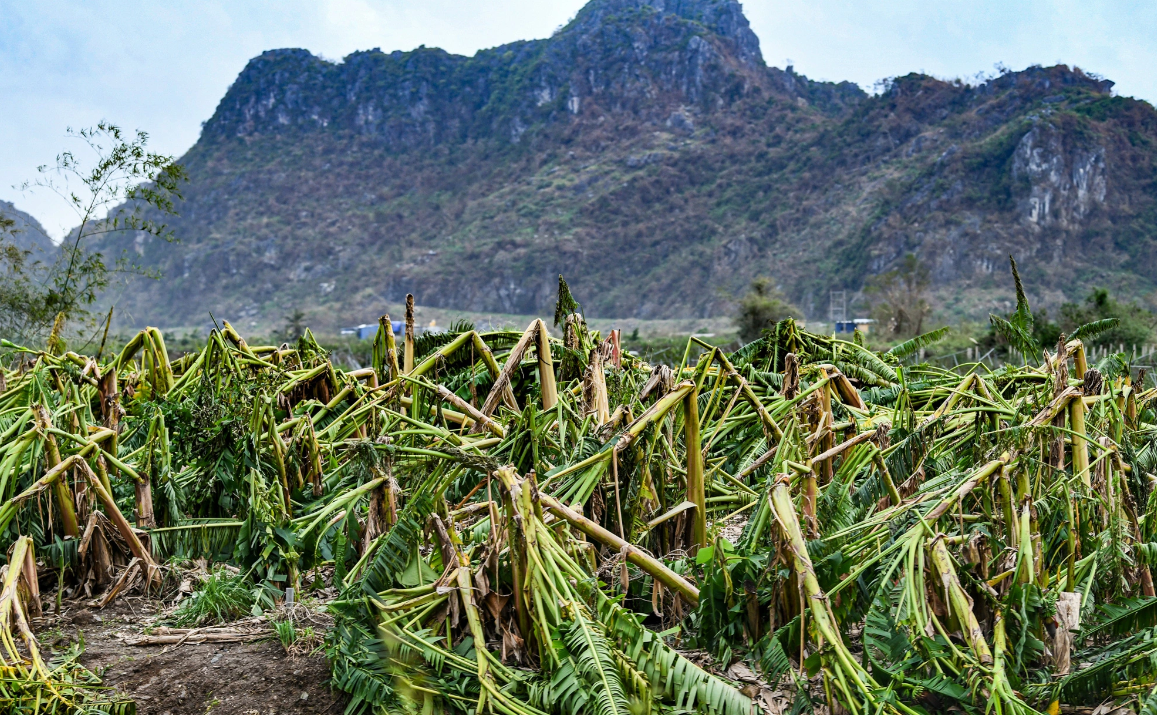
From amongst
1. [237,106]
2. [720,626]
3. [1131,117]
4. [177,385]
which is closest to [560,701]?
[720,626]

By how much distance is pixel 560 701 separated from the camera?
5.77 ft

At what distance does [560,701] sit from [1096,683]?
105 cm

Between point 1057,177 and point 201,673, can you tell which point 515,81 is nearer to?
point 1057,177

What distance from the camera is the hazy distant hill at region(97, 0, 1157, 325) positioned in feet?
192

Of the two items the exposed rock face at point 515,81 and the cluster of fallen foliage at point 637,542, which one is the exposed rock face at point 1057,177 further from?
the cluster of fallen foliage at point 637,542

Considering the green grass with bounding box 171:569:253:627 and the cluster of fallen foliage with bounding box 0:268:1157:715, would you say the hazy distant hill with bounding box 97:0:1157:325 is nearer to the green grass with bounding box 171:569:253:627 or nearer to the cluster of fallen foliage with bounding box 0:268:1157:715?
the cluster of fallen foliage with bounding box 0:268:1157:715

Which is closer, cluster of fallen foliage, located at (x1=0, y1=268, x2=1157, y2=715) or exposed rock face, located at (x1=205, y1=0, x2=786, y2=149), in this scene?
cluster of fallen foliage, located at (x1=0, y1=268, x2=1157, y2=715)

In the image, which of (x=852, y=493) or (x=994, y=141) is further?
(x=994, y=141)

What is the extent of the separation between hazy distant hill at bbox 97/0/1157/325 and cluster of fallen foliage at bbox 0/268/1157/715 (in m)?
52.4

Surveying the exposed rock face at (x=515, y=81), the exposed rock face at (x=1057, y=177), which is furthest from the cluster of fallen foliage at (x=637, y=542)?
the exposed rock face at (x=515, y=81)

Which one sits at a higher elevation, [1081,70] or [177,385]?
[1081,70]

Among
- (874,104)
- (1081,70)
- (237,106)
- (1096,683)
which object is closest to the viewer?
(1096,683)

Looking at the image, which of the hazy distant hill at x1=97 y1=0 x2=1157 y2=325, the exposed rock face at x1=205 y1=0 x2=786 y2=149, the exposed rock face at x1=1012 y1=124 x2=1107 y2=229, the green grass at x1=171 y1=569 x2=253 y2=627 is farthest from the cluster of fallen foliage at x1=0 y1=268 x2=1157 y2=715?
the exposed rock face at x1=205 y1=0 x2=786 y2=149

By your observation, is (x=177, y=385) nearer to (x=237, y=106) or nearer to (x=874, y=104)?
(x=874, y=104)
